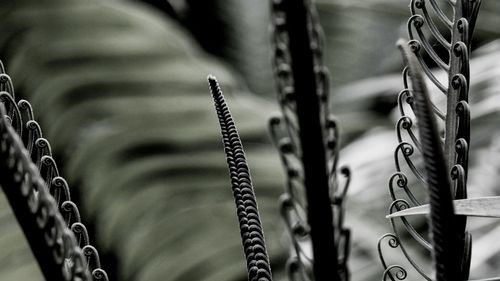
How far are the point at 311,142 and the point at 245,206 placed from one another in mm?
36

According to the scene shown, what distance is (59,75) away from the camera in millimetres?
669

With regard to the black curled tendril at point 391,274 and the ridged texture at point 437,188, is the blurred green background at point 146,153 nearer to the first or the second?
the black curled tendril at point 391,274

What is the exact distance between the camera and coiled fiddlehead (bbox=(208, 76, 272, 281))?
23 cm

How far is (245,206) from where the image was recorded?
0.25 meters

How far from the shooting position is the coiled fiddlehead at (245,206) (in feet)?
0.77

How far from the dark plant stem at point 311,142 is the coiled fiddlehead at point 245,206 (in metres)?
0.02

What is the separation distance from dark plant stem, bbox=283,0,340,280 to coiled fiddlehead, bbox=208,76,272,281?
0.02 m

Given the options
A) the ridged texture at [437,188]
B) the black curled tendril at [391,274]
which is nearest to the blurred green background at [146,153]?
the black curled tendril at [391,274]

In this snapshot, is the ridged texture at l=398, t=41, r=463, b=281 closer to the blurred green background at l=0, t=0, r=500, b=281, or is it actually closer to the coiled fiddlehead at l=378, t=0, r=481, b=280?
the coiled fiddlehead at l=378, t=0, r=481, b=280

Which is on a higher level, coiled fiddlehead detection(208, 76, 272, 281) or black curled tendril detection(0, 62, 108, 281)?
coiled fiddlehead detection(208, 76, 272, 281)

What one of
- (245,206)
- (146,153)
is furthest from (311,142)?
(146,153)

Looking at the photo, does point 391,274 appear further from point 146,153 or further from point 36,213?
point 146,153

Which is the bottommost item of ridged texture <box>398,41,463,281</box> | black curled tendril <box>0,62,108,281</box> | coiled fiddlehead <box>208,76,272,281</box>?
black curled tendril <box>0,62,108,281</box>

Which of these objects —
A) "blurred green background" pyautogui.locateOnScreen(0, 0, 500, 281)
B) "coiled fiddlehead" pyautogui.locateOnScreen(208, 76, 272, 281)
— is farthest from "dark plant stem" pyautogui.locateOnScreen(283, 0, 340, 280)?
"blurred green background" pyautogui.locateOnScreen(0, 0, 500, 281)
